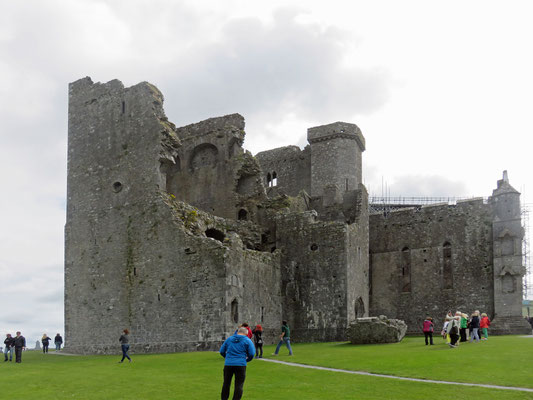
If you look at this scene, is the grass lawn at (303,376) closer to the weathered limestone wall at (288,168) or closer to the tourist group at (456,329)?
the tourist group at (456,329)

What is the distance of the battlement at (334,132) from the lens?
51.0 meters

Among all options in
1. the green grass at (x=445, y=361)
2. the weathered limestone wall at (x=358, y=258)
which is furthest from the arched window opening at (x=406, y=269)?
the green grass at (x=445, y=361)

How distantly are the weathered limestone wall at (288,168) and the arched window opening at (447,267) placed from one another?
12246mm

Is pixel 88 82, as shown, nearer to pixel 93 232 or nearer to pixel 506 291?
pixel 93 232

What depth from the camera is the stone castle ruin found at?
33.1 metres

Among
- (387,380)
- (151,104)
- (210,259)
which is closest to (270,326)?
(210,259)

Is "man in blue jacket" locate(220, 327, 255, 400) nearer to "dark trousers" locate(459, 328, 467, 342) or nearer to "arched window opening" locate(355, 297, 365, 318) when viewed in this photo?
"dark trousers" locate(459, 328, 467, 342)

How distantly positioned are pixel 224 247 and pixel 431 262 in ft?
58.1

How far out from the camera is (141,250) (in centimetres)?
3497

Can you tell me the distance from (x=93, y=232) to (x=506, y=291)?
972 inches

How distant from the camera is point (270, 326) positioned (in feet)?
117

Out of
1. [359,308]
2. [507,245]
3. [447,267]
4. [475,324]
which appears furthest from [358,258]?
[475,324]

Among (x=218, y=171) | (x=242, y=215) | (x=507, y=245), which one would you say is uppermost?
(x=218, y=171)

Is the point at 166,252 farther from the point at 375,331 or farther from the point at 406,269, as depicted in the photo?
the point at 406,269
